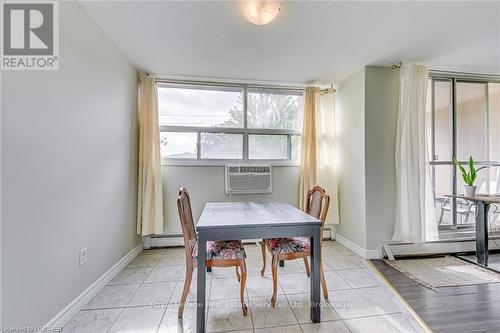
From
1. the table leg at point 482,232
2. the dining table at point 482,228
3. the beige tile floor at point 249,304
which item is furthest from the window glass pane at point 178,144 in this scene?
the table leg at point 482,232

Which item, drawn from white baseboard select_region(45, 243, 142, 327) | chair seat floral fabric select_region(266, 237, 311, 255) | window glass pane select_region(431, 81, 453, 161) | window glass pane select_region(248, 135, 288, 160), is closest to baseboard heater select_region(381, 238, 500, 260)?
window glass pane select_region(431, 81, 453, 161)

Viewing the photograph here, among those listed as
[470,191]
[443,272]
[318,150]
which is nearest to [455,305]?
[443,272]

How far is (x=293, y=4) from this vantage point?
162 cm

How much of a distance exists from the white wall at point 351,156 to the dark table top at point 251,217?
1.25 metres

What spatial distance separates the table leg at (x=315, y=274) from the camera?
4.91 ft

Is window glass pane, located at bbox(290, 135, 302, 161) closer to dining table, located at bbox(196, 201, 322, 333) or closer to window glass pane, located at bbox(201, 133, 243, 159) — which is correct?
window glass pane, located at bbox(201, 133, 243, 159)

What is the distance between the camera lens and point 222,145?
3141 mm

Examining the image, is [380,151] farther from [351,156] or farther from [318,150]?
[318,150]

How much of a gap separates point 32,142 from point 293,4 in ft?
6.34

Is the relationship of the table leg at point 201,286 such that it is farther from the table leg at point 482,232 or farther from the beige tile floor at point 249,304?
the table leg at point 482,232

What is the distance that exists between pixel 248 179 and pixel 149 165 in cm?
129

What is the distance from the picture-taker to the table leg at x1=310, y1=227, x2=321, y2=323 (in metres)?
1.50

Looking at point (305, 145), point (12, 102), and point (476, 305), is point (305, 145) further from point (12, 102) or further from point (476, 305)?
point (12, 102)

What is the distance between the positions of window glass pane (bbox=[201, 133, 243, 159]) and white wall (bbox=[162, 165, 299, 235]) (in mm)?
209
